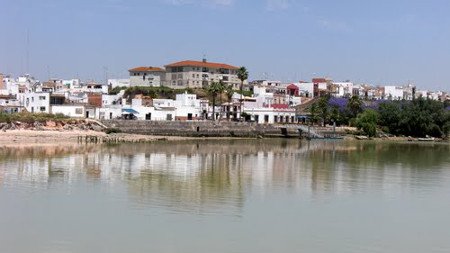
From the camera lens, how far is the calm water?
19.8m

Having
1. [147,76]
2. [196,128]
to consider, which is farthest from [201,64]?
[196,128]

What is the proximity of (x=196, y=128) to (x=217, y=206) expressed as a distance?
2012 inches

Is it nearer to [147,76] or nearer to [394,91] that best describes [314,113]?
[147,76]

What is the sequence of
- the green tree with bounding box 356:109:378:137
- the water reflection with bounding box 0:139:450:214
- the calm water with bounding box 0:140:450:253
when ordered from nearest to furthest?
the calm water with bounding box 0:140:450:253, the water reflection with bounding box 0:139:450:214, the green tree with bounding box 356:109:378:137

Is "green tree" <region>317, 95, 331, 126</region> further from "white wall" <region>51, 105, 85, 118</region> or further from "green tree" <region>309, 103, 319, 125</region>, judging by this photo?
"white wall" <region>51, 105, 85, 118</region>

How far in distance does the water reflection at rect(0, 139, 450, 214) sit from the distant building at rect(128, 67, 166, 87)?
54.4 m

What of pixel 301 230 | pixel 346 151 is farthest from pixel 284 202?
pixel 346 151

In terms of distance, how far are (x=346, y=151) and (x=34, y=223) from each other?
42.6 metres

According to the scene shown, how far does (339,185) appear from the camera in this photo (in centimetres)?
3338

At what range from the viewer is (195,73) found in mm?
109438

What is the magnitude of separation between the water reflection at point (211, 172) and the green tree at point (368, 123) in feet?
90.0

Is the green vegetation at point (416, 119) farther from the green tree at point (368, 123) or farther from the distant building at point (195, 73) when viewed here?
the distant building at point (195, 73)

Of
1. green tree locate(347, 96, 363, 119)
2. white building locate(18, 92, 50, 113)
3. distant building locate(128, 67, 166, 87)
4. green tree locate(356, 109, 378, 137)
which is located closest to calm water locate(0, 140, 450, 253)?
white building locate(18, 92, 50, 113)

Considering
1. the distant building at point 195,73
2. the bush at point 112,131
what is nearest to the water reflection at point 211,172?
the bush at point 112,131
